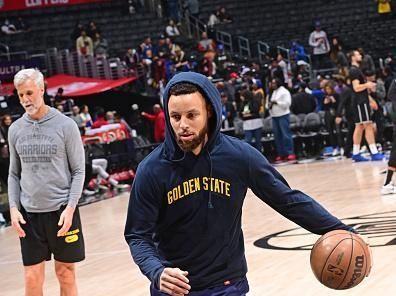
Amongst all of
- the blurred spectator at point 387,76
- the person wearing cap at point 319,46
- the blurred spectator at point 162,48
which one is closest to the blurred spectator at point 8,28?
the blurred spectator at point 162,48

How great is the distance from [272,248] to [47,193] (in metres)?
3.69

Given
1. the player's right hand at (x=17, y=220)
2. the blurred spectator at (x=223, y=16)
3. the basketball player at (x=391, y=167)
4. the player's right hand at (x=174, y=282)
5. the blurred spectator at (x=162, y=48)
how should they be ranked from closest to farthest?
the player's right hand at (x=174, y=282), the player's right hand at (x=17, y=220), the basketball player at (x=391, y=167), the blurred spectator at (x=162, y=48), the blurred spectator at (x=223, y=16)

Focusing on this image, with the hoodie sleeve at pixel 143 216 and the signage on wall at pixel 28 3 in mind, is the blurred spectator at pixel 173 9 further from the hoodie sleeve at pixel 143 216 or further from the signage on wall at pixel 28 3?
the hoodie sleeve at pixel 143 216

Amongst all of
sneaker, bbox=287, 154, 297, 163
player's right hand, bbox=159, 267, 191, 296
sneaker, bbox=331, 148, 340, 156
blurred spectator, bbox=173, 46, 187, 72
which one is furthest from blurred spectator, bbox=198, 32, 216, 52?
player's right hand, bbox=159, 267, 191, 296

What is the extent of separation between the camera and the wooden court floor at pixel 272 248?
24.3ft

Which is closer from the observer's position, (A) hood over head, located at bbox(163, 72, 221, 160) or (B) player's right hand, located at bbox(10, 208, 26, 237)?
(A) hood over head, located at bbox(163, 72, 221, 160)

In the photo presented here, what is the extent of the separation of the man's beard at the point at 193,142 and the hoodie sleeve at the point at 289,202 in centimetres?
25

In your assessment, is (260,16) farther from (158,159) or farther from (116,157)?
(158,159)

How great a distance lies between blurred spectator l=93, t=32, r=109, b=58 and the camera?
27922 mm

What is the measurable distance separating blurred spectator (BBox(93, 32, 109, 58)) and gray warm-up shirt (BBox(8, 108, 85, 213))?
2177 cm

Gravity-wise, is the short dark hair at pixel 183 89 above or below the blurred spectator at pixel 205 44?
above

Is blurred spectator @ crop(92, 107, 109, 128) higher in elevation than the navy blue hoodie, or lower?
lower

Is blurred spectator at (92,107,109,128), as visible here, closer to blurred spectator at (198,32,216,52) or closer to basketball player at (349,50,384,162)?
basketball player at (349,50,384,162)

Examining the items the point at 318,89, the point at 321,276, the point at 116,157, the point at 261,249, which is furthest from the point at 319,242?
the point at 318,89
